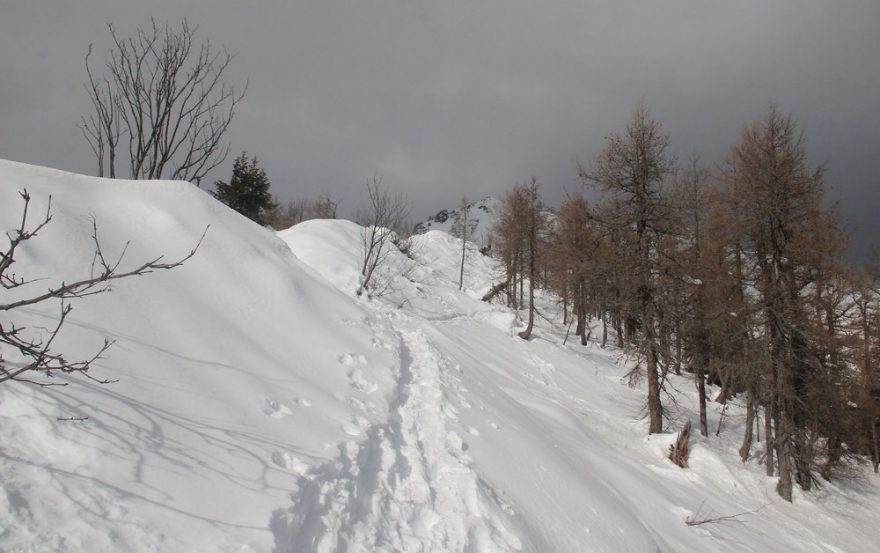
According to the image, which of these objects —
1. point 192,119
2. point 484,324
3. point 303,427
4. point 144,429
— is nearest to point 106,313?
point 144,429

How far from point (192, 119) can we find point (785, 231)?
Result: 14.7 meters

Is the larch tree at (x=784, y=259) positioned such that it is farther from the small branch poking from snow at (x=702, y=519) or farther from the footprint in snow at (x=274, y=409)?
the footprint in snow at (x=274, y=409)

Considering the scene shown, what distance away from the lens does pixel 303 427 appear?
3.84 m

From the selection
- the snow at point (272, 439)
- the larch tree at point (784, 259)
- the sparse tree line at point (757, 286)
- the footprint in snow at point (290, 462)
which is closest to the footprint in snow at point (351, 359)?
the snow at point (272, 439)

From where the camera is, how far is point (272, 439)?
342cm

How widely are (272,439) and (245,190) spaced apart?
78.7 ft

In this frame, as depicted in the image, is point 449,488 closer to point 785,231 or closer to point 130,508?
point 130,508

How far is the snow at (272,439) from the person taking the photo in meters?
2.34

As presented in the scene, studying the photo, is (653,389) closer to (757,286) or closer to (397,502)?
(757,286)

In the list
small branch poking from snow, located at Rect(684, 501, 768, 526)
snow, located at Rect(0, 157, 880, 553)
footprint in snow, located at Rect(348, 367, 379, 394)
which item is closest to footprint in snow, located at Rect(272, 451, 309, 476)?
snow, located at Rect(0, 157, 880, 553)

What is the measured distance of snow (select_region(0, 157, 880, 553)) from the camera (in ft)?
7.69

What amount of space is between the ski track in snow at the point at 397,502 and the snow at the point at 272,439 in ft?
0.06

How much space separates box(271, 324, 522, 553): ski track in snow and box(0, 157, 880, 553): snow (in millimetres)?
18

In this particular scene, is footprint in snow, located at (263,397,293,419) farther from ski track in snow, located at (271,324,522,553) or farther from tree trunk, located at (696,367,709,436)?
tree trunk, located at (696,367,709,436)
